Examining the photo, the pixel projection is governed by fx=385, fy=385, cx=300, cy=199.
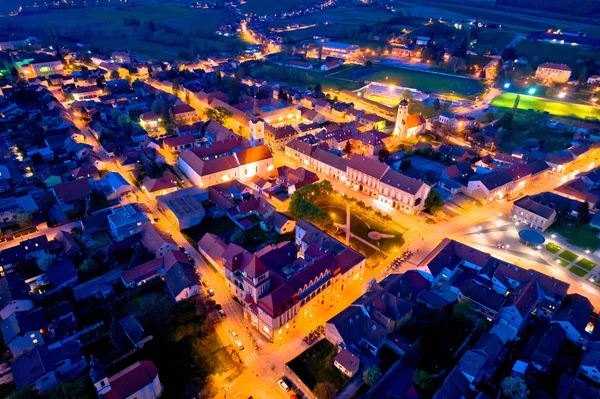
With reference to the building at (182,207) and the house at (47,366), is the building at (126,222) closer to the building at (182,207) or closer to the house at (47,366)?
the building at (182,207)

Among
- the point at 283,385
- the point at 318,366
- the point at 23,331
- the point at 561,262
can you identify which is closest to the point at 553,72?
the point at 561,262

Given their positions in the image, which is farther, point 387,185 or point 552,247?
point 387,185

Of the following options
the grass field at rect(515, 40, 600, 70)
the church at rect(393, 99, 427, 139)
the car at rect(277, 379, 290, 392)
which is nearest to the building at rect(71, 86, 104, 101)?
the church at rect(393, 99, 427, 139)

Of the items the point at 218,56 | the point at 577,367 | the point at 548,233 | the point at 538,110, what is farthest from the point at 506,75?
the point at 577,367

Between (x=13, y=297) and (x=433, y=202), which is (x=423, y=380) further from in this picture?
(x=13, y=297)

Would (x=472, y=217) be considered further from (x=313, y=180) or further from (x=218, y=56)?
(x=218, y=56)
